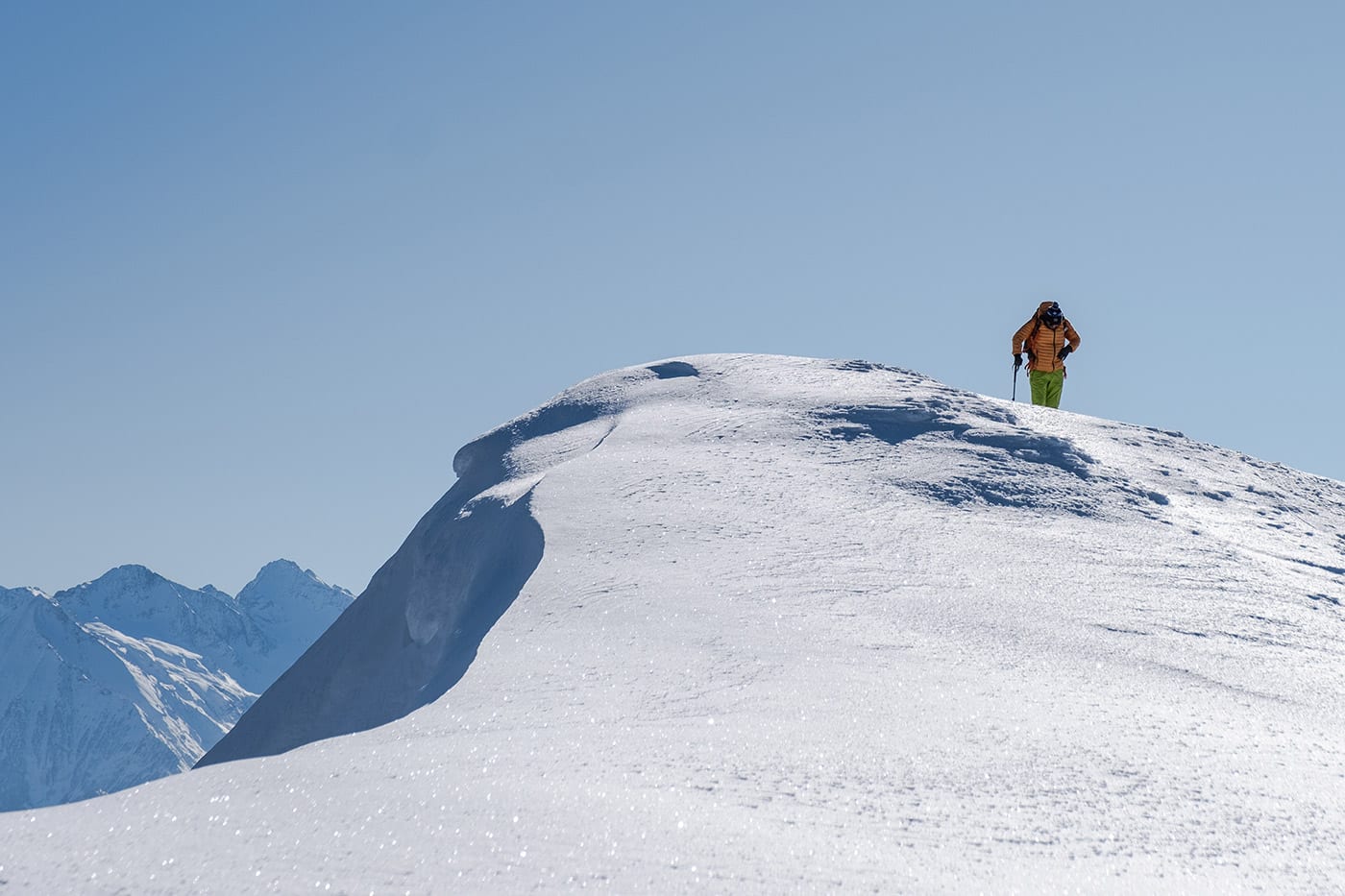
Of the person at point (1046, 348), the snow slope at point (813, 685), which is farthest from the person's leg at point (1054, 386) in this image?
the snow slope at point (813, 685)

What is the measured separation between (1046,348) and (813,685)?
13.2 meters

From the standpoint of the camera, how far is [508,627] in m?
10.2

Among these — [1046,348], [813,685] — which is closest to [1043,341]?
[1046,348]

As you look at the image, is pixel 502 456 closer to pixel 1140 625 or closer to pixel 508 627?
pixel 508 627

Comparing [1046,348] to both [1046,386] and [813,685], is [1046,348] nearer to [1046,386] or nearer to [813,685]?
[1046,386]

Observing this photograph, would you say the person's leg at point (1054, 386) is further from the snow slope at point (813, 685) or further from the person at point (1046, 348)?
the snow slope at point (813, 685)

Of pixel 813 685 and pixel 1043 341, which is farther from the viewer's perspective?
pixel 1043 341

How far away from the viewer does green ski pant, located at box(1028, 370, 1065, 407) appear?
2020 cm

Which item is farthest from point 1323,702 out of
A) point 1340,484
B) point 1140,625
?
point 1340,484

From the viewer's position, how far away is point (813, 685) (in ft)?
26.6

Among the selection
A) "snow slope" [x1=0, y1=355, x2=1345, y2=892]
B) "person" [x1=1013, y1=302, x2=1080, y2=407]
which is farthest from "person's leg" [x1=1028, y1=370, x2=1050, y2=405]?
"snow slope" [x1=0, y1=355, x2=1345, y2=892]

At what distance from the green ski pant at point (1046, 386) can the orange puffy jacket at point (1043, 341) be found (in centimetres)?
12

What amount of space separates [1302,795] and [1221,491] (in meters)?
9.13

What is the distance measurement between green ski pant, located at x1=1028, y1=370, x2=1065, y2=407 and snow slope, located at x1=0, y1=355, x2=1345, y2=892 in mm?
2436
